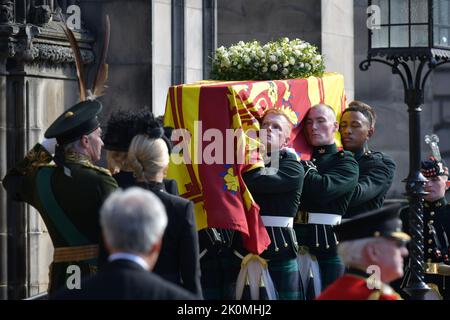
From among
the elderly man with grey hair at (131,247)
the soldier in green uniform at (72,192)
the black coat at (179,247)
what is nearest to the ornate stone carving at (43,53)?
the soldier in green uniform at (72,192)

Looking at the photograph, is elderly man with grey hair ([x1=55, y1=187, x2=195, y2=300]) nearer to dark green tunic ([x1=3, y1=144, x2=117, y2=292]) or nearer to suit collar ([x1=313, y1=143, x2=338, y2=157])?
Result: dark green tunic ([x1=3, y1=144, x2=117, y2=292])

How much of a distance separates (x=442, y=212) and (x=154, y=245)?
6142 millimetres

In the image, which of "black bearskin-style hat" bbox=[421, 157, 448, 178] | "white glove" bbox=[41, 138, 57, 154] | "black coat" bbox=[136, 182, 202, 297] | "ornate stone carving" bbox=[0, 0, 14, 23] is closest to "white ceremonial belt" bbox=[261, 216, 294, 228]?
"black bearskin-style hat" bbox=[421, 157, 448, 178]

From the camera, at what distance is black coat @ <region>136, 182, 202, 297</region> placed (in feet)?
24.6

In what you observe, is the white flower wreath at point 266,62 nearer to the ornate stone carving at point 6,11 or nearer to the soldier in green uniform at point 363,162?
the soldier in green uniform at point 363,162

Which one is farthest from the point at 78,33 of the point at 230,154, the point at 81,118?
the point at 81,118

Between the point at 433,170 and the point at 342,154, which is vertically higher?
the point at 342,154

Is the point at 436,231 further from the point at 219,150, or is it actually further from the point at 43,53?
the point at 43,53

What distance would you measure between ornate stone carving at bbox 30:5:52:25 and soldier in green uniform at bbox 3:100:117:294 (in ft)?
9.46

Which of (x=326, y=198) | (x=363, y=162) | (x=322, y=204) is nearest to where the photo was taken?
(x=326, y=198)

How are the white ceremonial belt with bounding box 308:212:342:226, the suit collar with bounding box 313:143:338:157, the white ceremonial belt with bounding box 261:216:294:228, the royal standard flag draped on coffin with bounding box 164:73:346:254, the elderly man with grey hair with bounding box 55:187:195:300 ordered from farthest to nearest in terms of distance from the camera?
1. the suit collar with bounding box 313:143:338:157
2. the white ceremonial belt with bounding box 308:212:342:226
3. the white ceremonial belt with bounding box 261:216:294:228
4. the royal standard flag draped on coffin with bounding box 164:73:346:254
5. the elderly man with grey hair with bounding box 55:187:195:300

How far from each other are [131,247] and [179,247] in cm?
218

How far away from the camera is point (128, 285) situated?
5.32 m

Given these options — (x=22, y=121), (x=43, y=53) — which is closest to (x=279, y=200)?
(x=22, y=121)
